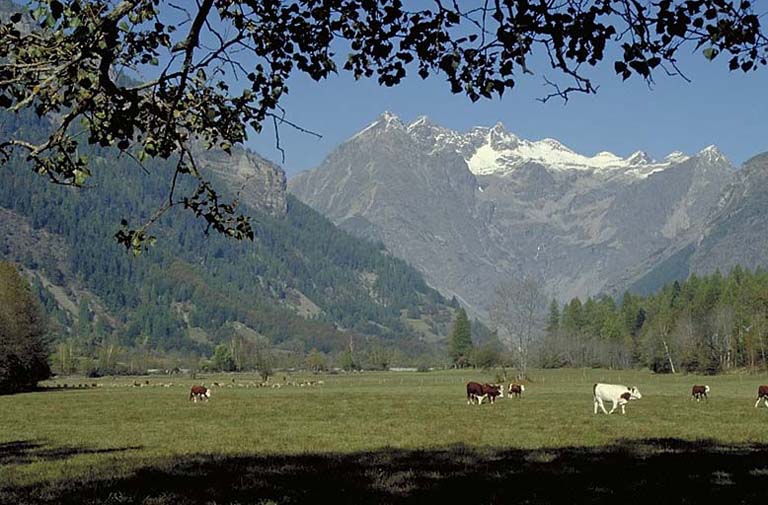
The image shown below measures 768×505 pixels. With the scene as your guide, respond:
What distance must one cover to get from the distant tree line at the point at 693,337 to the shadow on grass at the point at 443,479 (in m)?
127

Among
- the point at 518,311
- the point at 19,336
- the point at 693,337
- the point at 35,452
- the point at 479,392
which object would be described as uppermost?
the point at 518,311

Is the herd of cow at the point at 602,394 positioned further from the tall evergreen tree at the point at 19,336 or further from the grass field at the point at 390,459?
the tall evergreen tree at the point at 19,336

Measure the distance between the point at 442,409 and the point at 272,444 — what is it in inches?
884

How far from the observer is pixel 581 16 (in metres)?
8.11

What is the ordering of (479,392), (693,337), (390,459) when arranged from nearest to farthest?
1. (390,459)
2. (479,392)
3. (693,337)

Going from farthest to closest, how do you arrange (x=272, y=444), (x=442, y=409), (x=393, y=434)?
(x=442, y=409) < (x=393, y=434) < (x=272, y=444)

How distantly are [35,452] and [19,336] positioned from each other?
73480 millimetres

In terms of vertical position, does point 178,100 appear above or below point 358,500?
above

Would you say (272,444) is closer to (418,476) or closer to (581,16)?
(418,476)

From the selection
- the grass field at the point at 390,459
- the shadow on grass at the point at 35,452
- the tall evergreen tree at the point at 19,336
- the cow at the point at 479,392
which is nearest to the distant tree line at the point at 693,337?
the cow at the point at 479,392

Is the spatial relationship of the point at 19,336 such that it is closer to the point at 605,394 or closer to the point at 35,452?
the point at 605,394

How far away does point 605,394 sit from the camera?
4588 cm

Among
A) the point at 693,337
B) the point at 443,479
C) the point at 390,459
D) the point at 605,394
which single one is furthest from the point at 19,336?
the point at 693,337

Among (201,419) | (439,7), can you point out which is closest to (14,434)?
(201,419)
